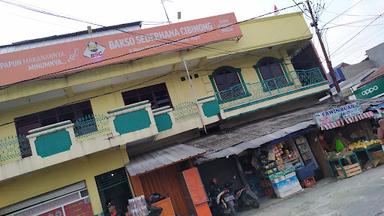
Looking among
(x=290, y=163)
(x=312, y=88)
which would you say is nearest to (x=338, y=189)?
(x=290, y=163)

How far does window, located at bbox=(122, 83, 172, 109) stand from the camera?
13.8 metres

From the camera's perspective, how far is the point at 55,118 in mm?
12859

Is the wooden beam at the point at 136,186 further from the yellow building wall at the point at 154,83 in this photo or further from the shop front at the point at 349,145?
the shop front at the point at 349,145

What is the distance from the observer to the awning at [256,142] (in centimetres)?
1110

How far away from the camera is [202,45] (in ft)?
46.1

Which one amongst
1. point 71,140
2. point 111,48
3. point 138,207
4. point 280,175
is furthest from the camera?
point 111,48

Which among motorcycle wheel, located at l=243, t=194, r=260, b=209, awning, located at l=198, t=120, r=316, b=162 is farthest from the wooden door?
motorcycle wheel, located at l=243, t=194, r=260, b=209

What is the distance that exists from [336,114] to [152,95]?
7817 mm

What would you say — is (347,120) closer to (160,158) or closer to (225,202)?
(225,202)

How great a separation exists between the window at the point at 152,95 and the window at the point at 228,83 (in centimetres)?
252

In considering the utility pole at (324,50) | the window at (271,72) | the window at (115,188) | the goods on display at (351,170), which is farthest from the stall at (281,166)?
the window at (115,188)

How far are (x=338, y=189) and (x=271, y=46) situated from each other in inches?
304

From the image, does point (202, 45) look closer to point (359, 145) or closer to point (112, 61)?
point (112, 61)

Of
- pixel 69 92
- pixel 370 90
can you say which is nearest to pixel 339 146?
pixel 370 90
